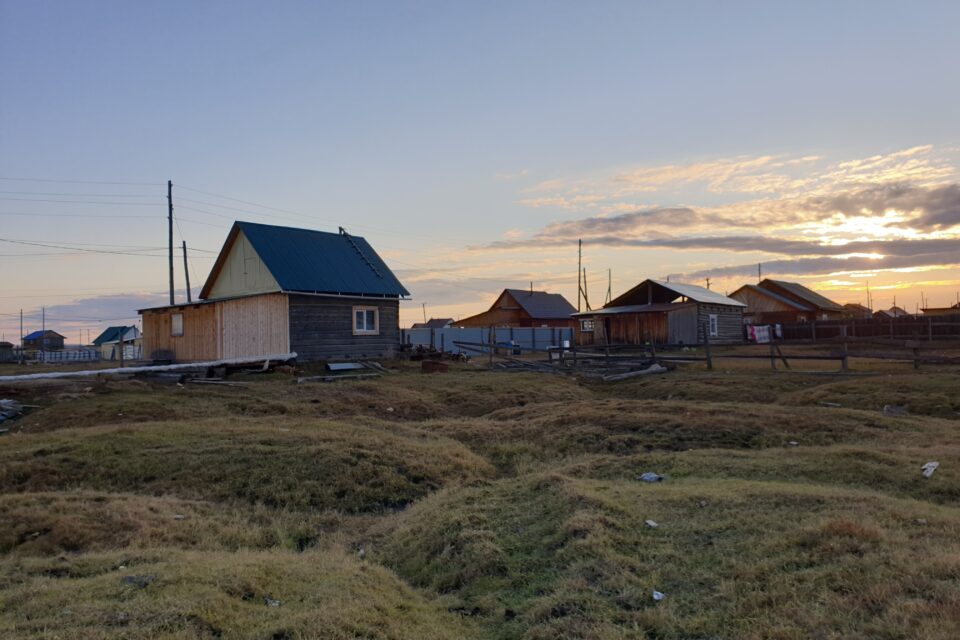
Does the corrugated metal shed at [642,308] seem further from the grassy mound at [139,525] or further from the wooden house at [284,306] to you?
the grassy mound at [139,525]

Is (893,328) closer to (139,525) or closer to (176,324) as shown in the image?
(176,324)

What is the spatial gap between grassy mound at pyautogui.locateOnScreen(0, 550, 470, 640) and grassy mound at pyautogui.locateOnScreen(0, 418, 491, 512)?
10.3 feet

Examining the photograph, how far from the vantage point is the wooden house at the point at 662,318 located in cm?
4347

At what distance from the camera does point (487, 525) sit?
25.1 ft

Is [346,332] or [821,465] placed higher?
[346,332]

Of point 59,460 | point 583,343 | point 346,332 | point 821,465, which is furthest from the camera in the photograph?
point 583,343

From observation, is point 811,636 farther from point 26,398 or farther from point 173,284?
point 173,284

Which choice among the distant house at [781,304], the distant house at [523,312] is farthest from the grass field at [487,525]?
the distant house at [781,304]

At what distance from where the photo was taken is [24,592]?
18.0 feet

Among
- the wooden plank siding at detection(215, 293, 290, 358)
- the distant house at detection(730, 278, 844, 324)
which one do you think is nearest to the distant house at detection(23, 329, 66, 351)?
the wooden plank siding at detection(215, 293, 290, 358)

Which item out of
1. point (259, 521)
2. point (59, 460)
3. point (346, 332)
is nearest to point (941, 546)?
point (259, 521)

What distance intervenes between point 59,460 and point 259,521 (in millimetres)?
4697

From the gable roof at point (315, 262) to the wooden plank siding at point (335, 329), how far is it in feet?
1.82

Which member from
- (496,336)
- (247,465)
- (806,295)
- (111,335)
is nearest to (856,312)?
(806,295)
